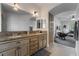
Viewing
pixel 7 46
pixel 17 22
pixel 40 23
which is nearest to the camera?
pixel 7 46

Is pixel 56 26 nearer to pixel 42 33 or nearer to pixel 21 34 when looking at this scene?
pixel 42 33

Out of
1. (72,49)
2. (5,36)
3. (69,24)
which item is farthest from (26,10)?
(72,49)

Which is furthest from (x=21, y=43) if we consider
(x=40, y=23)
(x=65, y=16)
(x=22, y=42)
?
(x=65, y=16)

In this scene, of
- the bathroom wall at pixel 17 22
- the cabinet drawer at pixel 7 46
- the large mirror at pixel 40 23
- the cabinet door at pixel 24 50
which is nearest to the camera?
the cabinet drawer at pixel 7 46

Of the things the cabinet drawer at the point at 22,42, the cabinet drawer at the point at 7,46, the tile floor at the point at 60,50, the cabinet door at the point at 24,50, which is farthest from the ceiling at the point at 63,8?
the cabinet drawer at the point at 7,46

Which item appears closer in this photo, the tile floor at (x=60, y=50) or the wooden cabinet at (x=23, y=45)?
the wooden cabinet at (x=23, y=45)

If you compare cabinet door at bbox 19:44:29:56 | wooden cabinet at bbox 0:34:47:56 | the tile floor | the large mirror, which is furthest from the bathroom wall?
the tile floor

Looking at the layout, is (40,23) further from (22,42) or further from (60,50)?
(60,50)

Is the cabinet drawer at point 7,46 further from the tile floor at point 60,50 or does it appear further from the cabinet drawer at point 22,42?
the tile floor at point 60,50

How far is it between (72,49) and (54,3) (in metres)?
1.05

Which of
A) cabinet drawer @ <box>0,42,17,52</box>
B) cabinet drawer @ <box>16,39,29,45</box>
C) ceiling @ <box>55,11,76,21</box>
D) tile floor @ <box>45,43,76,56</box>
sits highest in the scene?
ceiling @ <box>55,11,76,21</box>

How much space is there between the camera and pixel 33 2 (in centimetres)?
223

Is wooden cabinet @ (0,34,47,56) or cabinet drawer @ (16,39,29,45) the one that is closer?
wooden cabinet @ (0,34,47,56)

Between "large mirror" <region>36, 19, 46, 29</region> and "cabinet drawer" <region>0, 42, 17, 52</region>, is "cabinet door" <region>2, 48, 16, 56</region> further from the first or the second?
"large mirror" <region>36, 19, 46, 29</region>
